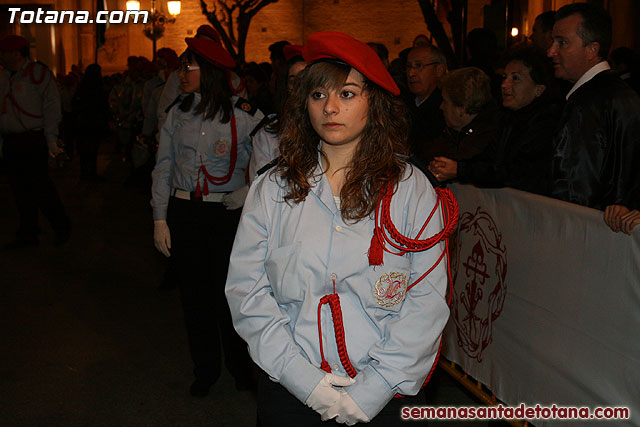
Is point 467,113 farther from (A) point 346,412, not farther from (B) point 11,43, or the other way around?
(B) point 11,43

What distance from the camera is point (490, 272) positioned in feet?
14.4

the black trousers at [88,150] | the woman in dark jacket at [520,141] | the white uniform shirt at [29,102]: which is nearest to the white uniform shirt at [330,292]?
the woman in dark jacket at [520,141]

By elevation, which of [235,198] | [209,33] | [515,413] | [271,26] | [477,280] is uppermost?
[271,26]

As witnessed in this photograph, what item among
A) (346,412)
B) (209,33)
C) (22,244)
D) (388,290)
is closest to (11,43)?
(22,244)

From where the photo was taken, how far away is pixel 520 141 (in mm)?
4449

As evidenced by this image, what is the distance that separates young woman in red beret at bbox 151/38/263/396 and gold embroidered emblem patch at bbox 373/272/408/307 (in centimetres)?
229

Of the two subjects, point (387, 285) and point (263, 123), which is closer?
point (387, 285)

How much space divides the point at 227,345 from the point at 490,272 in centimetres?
172

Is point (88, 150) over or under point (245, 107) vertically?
under

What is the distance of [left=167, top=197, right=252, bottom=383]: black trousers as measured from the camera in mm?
4633

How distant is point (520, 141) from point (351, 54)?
7.62 feet

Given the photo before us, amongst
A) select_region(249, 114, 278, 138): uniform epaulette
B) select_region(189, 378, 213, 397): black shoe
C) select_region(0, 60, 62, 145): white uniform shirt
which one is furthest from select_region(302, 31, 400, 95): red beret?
select_region(0, 60, 62, 145): white uniform shirt

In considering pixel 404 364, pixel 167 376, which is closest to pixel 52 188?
pixel 167 376

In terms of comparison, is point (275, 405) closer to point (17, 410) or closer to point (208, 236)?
point (208, 236)
